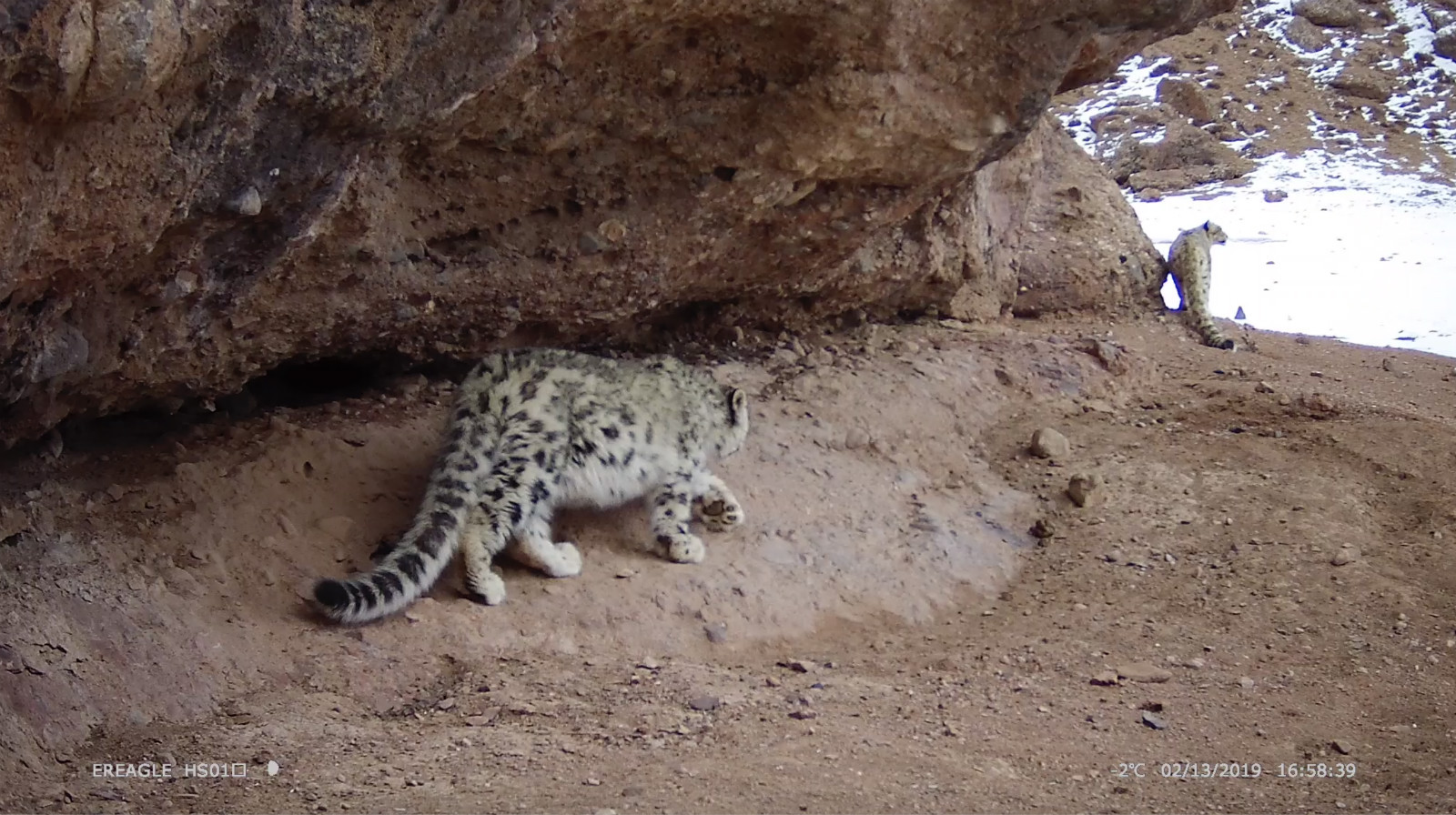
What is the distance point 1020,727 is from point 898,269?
11.1 ft

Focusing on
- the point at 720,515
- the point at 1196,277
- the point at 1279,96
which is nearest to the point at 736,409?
the point at 720,515

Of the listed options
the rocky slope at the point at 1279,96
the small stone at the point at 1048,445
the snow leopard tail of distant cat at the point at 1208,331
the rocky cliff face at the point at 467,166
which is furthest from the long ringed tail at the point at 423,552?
the rocky slope at the point at 1279,96

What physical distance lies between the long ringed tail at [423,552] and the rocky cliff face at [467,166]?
67cm

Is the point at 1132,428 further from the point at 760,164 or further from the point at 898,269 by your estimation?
the point at 760,164

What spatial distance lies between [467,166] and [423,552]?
140 centimetres

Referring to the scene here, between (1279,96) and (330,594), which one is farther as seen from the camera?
(1279,96)

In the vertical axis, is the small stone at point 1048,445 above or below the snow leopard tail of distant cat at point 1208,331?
below

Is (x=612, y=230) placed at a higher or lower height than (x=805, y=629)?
higher

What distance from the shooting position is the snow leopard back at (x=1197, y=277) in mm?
8273

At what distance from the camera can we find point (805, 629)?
14.2 feet

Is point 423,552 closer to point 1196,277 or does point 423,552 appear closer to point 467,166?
point 467,166

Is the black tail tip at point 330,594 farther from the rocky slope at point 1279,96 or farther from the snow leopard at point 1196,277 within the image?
the rocky slope at point 1279,96

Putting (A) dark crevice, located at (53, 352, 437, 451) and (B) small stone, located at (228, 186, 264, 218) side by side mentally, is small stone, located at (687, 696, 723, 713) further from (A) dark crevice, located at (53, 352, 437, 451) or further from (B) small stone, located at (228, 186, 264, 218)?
(A) dark crevice, located at (53, 352, 437, 451)

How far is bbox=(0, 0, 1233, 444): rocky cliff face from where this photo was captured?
2.81 metres
